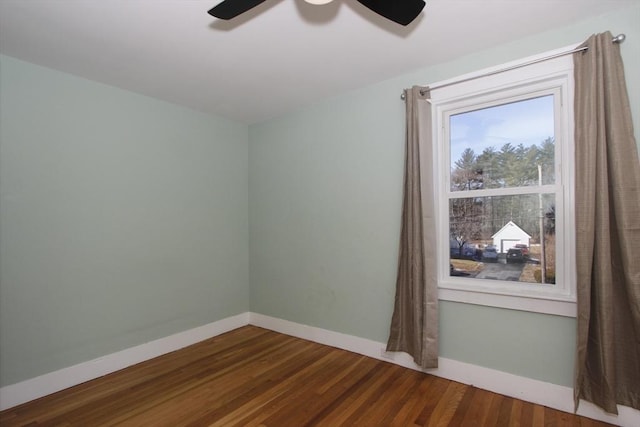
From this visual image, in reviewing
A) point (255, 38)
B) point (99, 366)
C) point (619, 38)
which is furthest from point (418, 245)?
point (99, 366)

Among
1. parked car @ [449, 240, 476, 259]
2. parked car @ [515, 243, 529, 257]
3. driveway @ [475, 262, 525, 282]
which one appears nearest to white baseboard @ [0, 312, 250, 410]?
parked car @ [449, 240, 476, 259]

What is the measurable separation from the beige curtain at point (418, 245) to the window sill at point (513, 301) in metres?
0.15

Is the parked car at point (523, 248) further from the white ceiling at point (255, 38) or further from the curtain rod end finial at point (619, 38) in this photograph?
the white ceiling at point (255, 38)

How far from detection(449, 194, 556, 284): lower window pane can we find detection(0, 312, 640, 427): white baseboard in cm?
71

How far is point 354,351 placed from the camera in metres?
3.03

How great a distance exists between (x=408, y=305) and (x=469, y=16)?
209 centimetres

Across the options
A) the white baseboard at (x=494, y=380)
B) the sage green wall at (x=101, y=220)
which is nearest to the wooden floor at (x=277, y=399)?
the white baseboard at (x=494, y=380)

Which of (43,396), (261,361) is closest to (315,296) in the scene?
(261,361)

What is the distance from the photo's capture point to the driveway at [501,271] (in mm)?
2355

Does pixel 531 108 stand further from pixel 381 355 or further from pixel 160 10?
pixel 160 10

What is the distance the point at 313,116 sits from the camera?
3400mm

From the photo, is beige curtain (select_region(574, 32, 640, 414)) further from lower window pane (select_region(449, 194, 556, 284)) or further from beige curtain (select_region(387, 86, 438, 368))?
Answer: beige curtain (select_region(387, 86, 438, 368))

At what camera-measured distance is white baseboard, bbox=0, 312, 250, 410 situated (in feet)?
7.47

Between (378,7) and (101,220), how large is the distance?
8.85ft
